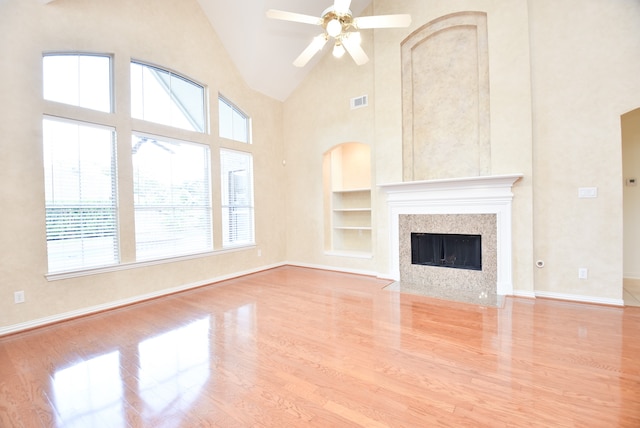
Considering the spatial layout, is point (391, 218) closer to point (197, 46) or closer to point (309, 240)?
point (309, 240)

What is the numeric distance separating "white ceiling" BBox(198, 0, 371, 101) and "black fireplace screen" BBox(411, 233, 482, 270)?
365cm

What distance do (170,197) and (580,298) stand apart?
5.70m

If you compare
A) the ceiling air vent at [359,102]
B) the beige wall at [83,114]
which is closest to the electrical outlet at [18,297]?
the beige wall at [83,114]

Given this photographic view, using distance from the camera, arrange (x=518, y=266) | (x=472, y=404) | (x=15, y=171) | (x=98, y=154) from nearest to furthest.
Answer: (x=472, y=404) < (x=15, y=171) < (x=98, y=154) < (x=518, y=266)

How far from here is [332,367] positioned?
7.05 feet

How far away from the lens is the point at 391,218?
184 inches

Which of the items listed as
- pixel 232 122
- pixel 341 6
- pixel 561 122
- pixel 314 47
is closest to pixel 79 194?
pixel 232 122

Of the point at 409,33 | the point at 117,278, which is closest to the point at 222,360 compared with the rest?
the point at 117,278

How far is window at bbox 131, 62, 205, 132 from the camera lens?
3885mm

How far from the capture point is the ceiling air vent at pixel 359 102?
5.02m

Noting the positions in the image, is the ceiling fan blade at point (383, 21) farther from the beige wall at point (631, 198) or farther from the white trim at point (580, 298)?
the beige wall at point (631, 198)

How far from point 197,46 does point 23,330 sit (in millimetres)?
4374

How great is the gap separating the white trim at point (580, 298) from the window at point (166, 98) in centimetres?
559

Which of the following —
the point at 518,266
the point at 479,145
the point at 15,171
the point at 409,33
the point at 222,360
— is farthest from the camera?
the point at 409,33
